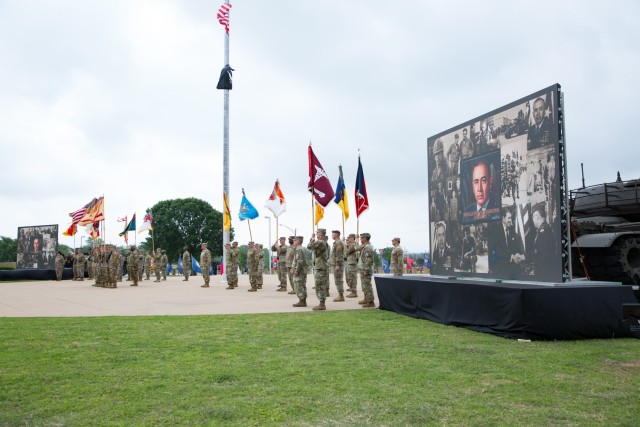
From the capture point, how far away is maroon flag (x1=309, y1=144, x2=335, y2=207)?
1569 cm

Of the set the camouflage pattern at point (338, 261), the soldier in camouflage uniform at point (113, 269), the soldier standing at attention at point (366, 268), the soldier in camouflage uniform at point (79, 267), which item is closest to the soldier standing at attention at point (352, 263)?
the camouflage pattern at point (338, 261)

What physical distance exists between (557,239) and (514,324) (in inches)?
64.6

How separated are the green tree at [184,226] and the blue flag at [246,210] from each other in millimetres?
37565

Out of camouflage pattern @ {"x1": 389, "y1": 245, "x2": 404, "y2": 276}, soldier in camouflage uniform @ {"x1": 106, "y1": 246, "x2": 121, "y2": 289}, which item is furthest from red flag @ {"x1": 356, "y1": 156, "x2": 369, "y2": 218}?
soldier in camouflage uniform @ {"x1": 106, "y1": 246, "x2": 121, "y2": 289}

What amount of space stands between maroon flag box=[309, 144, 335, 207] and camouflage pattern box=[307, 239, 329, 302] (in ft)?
10.3

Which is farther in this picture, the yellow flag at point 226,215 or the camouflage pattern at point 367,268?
the yellow flag at point 226,215

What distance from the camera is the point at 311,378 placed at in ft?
17.8

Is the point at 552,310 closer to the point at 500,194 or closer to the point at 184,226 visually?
the point at 500,194

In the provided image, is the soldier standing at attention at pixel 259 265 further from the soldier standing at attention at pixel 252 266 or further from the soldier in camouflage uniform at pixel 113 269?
the soldier in camouflage uniform at pixel 113 269

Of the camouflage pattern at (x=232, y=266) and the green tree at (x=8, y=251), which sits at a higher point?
the green tree at (x=8, y=251)

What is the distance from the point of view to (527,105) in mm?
9227

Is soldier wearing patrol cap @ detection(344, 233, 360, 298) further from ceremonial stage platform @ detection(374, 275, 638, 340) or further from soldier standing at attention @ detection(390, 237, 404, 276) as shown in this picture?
ceremonial stage platform @ detection(374, 275, 638, 340)

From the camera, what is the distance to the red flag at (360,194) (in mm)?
16219

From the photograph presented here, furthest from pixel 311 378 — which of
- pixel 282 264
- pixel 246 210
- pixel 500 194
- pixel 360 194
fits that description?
pixel 246 210
